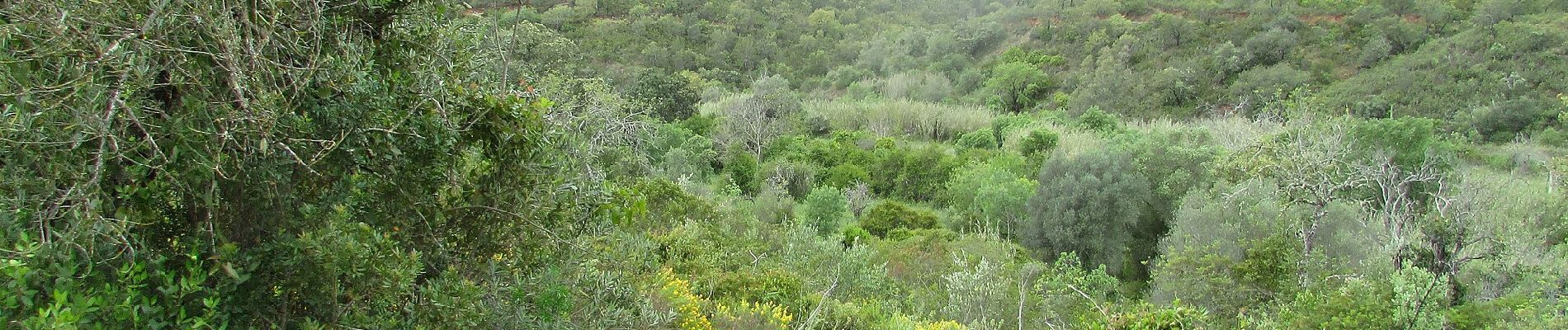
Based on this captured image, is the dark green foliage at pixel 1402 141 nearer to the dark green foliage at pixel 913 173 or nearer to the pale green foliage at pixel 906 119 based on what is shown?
the dark green foliage at pixel 913 173

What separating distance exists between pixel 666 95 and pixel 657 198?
761 inches

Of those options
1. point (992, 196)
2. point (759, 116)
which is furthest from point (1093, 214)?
point (759, 116)

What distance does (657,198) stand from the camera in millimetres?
11047

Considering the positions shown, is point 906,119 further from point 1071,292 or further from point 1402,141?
point 1071,292

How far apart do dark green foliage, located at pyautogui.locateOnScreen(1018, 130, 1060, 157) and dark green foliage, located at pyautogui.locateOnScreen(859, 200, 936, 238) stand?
6.17 m

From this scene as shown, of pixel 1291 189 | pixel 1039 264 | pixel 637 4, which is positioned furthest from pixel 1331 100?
pixel 637 4

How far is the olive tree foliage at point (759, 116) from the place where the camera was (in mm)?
25719

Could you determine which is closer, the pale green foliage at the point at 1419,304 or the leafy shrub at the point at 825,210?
the pale green foliage at the point at 1419,304

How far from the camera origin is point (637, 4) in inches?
1982

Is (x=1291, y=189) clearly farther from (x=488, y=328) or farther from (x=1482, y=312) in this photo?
(x=488, y=328)

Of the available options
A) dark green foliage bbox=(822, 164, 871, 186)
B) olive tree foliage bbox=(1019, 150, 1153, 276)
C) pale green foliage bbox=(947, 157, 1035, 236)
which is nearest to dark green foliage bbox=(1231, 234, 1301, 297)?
olive tree foliage bbox=(1019, 150, 1153, 276)

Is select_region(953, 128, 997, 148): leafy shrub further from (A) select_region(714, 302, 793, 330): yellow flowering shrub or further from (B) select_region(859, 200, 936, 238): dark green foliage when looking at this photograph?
(A) select_region(714, 302, 793, 330): yellow flowering shrub

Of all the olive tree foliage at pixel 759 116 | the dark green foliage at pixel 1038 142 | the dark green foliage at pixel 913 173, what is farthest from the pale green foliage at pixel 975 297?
the olive tree foliage at pixel 759 116

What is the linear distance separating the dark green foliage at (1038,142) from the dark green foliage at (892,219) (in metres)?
6.17
